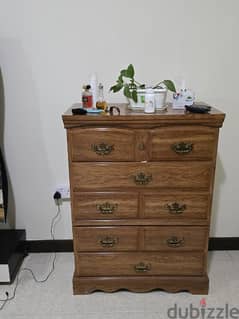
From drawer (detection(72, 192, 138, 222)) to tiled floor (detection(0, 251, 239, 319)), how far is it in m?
0.49

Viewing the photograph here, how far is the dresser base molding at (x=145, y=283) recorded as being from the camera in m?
1.77

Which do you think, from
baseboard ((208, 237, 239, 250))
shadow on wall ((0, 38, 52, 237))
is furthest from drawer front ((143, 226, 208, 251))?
shadow on wall ((0, 38, 52, 237))

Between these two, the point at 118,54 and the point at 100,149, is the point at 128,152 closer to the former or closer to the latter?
the point at 100,149

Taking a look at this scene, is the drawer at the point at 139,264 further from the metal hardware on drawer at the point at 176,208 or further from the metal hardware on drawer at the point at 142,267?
the metal hardware on drawer at the point at 176,208

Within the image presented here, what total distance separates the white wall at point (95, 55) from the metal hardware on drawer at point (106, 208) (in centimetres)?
55

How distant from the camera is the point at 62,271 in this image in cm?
202

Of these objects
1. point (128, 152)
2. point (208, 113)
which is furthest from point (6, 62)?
point (208, 113)

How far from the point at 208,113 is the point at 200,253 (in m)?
0.81

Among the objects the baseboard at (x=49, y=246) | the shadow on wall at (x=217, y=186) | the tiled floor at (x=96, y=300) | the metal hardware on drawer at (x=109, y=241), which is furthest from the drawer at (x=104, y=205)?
the shadow on wall at (x=217, y=186)

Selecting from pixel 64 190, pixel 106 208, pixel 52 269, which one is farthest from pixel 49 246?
pixel 106 208

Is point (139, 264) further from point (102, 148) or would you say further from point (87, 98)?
point (87, 98)

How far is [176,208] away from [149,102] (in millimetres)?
598

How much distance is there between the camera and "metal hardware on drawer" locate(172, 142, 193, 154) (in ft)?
5.11

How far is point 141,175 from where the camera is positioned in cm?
161
